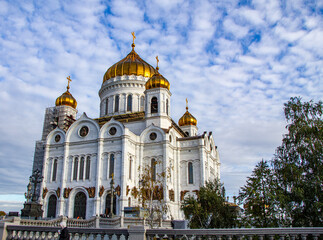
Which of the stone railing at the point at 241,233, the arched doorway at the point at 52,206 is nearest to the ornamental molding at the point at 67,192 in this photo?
the arched doorway at the point at 52,206

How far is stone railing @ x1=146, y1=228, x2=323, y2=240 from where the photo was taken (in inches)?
334

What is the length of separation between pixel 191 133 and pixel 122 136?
15.8 metres

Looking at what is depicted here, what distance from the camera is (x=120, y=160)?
3175 centimetres

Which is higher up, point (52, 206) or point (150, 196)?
Result: point (150, 196)

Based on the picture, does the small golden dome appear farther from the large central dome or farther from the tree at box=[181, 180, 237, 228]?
the tree at box=[181, 180, 237, 228]

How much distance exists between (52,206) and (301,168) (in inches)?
1071

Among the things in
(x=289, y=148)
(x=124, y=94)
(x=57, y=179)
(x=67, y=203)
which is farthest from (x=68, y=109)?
(x=289, y=148)

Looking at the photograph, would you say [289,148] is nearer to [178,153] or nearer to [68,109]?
[178,153]

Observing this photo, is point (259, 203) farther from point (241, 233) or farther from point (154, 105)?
point (154, 105)

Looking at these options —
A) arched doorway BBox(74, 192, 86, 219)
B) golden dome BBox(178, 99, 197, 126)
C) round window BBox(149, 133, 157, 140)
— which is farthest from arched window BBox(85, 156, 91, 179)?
golden dome BBox(178, 99, 197, 126)

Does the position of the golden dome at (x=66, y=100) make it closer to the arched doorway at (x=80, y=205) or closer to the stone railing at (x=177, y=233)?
the arched doorway at (x=80, y=205)

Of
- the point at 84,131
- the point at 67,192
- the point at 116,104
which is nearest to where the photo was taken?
the point at 67,192

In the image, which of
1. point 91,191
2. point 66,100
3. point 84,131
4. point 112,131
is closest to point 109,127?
point 112,131

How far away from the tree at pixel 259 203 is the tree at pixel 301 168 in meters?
0.49
